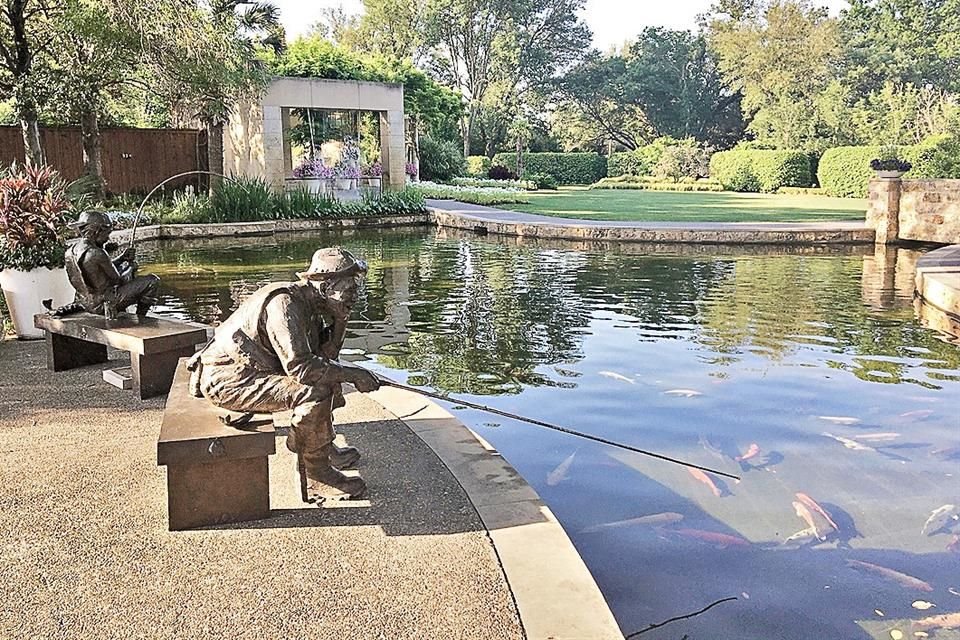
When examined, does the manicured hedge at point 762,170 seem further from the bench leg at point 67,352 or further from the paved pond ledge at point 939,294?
the bench leg at point 67,352

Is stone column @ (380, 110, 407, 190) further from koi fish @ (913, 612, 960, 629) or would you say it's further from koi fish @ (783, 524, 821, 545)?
koi fish @ (913, 612, 960, 629)

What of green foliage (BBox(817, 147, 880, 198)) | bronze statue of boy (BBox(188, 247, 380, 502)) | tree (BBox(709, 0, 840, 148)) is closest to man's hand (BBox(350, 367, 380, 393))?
bronze statue of boy (BBox(188, 247, 380, 502))

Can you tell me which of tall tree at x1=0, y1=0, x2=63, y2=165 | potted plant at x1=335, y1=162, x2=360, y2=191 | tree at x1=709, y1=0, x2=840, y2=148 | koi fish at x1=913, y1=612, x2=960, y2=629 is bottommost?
koi fish at x1=913, y1=612, x2=960, y2=629

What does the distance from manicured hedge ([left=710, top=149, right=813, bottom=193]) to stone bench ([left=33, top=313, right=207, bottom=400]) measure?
2935cm

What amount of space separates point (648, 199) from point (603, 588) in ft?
79.7

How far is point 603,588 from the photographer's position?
137 inches

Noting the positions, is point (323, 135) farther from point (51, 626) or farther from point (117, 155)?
point (51, 626)

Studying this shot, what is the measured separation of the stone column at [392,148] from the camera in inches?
909

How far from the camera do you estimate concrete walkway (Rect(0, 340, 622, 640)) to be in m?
2.71

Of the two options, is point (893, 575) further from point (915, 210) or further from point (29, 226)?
point (915, 210)

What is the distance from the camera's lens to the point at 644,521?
4.08 m

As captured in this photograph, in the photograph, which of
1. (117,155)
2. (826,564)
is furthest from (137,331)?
(117,155)

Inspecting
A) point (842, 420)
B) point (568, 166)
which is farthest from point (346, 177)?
point (568, 166)

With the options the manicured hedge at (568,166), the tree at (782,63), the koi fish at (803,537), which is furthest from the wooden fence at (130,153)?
the tree at (782,63)
